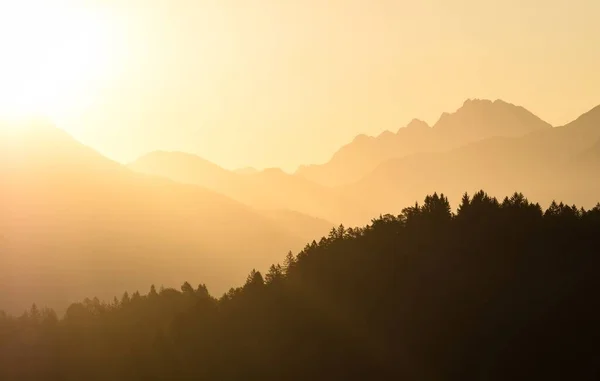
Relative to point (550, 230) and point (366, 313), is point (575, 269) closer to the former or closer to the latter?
point (550, 230)

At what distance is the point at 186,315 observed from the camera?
144 metres

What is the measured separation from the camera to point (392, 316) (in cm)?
12481

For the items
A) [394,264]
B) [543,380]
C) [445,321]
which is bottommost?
[543,380]

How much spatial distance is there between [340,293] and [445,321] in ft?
90.5

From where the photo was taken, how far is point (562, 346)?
100625mm

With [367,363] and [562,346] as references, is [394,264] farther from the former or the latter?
[562,346]

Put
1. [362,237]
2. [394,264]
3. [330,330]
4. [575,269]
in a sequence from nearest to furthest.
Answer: [575,269] < [330,330] < [394,264] < [362,237]

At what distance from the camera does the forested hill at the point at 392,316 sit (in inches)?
4158

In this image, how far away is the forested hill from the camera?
106 meters

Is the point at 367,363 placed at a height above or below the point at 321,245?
below

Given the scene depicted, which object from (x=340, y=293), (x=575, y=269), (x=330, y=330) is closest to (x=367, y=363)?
(x=330, y=330)

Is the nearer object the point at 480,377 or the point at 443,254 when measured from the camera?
the point at 480,377

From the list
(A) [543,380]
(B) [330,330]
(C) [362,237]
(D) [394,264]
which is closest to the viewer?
(A) [543,380]

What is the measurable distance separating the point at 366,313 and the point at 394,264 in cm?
1245
